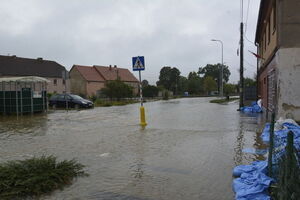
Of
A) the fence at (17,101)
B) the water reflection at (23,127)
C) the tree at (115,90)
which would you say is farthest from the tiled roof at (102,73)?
the water reflection at (23,127)

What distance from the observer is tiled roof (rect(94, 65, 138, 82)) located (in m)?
70.1

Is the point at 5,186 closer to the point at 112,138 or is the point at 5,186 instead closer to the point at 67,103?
the point at 112,138

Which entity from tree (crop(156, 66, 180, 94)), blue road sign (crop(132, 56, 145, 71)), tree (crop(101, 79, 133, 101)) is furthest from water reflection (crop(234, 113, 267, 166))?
tree (crop(156, 66, 180, 94))

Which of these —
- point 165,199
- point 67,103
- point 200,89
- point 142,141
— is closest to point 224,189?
point 165,199

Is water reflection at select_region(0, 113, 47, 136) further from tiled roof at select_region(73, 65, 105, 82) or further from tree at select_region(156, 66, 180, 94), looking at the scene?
tree at select_region(156, 66, 180, 94)

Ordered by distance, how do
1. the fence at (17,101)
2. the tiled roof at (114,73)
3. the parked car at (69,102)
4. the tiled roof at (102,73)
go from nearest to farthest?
the fence at (17,101), the parked car at (69,102), the tiled roof at (102,73), the tiled roof at (114,73)

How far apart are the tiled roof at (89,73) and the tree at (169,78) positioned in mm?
41684

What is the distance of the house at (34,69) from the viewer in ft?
174

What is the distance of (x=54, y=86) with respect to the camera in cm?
6006

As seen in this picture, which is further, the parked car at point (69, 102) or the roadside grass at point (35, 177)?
the parked car at point (69, 102)

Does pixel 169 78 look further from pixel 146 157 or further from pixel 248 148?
pixel 146 157

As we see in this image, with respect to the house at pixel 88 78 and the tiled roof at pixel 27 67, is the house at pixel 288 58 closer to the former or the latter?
the tiled roof at pixel 27 67

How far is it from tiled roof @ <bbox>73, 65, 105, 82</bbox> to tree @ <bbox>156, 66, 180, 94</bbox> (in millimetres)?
41684

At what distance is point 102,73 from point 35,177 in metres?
65.7
